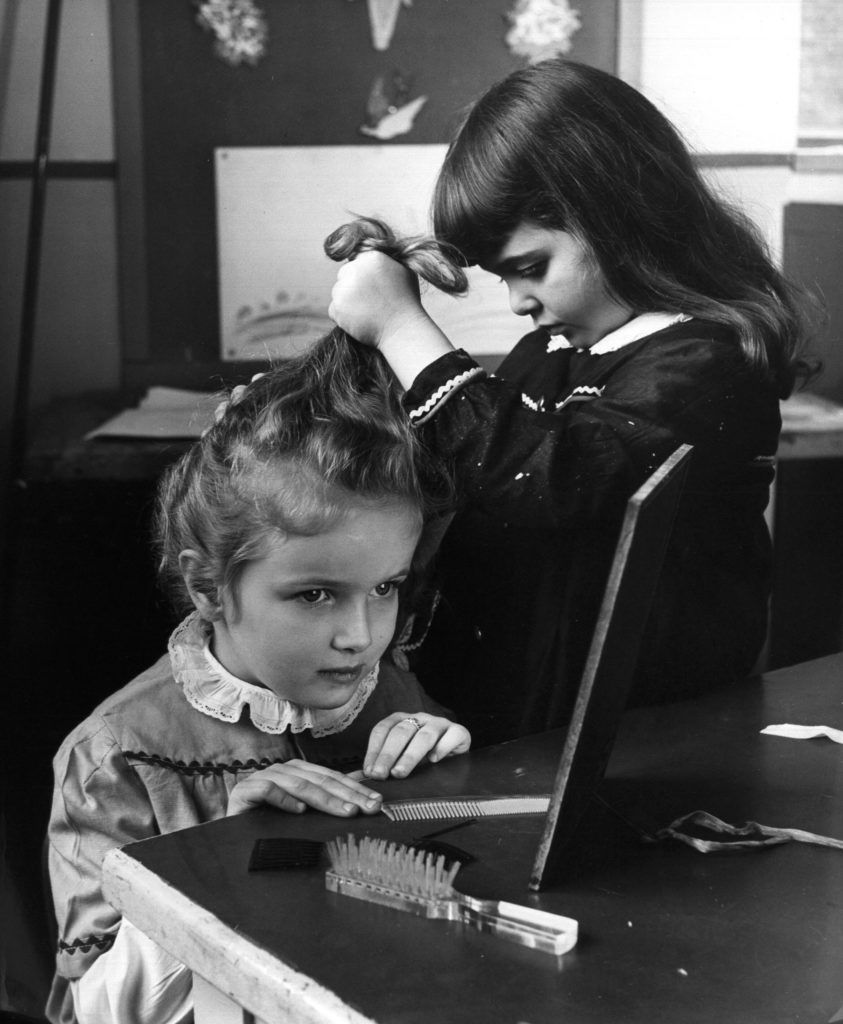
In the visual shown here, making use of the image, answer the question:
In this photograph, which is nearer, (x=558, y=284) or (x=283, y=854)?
(x=283, y=854)

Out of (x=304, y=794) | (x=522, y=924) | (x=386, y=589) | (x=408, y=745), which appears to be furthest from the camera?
(x=386, y=589)

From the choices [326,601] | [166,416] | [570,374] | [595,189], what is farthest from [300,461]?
[595,189]

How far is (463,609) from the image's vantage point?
4.26 ft

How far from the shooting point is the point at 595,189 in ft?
3.96

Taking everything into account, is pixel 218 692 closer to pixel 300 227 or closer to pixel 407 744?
pixel 407 744

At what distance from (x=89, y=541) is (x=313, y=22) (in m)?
0.60

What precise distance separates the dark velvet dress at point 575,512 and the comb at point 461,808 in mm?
373

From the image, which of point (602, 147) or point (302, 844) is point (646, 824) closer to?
point (302, 844)

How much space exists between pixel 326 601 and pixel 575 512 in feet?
1.05

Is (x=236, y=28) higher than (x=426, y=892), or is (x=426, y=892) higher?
(x=236, y=28)

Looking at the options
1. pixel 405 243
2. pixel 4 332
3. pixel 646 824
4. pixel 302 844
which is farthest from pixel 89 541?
pixel 646 824

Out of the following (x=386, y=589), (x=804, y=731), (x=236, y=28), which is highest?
(x=236, y=28)

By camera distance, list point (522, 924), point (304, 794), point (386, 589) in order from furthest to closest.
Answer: point (386, 589) < point (304, 794) < point (522, 924)

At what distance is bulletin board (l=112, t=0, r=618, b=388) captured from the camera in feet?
3.87
